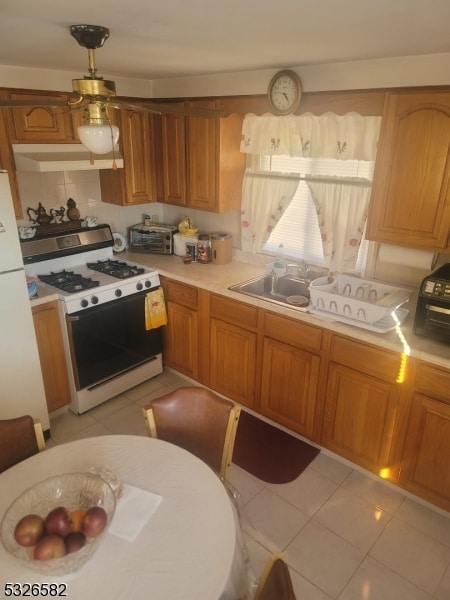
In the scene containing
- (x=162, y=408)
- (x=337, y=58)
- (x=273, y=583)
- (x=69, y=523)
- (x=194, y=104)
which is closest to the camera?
(x=273, y=583)

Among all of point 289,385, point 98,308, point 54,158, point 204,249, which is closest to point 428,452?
point 289,385

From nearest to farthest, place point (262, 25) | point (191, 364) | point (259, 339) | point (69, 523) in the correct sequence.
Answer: point (69, 523), point (262, 25), point (259, 339), point (191, 364)

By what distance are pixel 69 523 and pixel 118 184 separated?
263 centimetres

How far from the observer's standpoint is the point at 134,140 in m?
3.31

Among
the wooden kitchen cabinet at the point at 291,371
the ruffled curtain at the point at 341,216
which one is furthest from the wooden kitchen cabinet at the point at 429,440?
the ruffled curtain at the point at 341,216

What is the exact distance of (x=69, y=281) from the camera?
3.04m

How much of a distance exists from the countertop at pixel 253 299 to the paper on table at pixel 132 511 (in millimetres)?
1382

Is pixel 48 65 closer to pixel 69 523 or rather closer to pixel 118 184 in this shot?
pixel 118 184

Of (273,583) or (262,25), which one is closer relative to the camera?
(273,583)

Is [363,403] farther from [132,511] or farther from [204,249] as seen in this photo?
[204,249]

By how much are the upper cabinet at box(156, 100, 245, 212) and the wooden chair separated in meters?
2.03

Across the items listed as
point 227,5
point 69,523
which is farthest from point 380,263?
point 69,523

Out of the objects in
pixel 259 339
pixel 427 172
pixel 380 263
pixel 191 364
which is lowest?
pixel 191 364

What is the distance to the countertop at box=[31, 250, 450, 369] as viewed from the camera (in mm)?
2123
